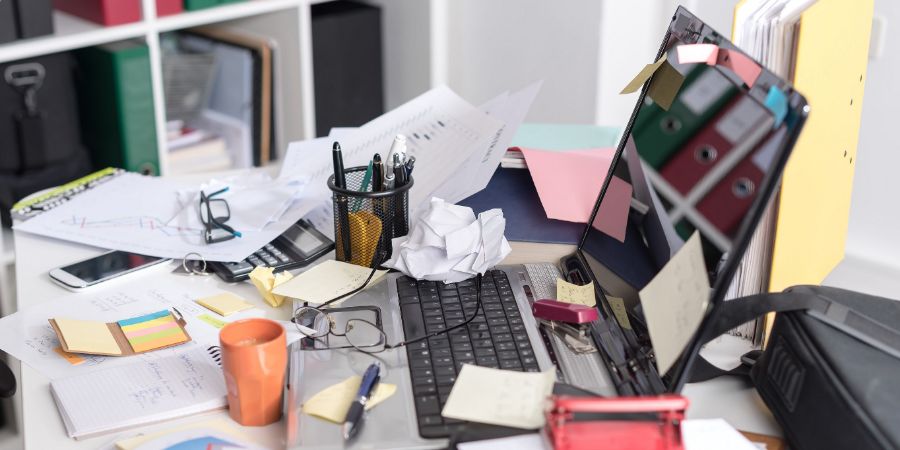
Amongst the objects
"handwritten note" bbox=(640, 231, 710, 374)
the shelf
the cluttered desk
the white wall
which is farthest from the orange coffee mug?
the white wall

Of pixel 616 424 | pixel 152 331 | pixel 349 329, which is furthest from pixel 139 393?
pixel 616 424

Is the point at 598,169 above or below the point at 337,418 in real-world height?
above

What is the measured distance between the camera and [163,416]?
93 centimetres

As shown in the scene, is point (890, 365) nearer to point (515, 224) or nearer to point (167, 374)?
point (515, 224)

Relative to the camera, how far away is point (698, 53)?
0.98 meters

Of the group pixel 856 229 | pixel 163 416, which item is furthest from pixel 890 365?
pixel 856 229

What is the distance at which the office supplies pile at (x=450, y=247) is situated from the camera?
1122 millimetres

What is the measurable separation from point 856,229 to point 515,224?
48.5 inches

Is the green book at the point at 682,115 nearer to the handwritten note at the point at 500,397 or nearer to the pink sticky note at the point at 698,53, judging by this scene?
the pink sticky note at the point at 698,53

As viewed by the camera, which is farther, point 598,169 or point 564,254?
point 598,169

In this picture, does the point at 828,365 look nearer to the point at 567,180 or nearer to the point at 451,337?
the point at 451,337

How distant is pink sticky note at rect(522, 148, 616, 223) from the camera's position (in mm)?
1227

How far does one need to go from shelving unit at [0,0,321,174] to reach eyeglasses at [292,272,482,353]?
122 cm

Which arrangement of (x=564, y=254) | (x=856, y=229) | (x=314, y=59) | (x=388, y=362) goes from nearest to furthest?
1. (x=388, y=362)
2. (x=564, y=254)
3. (x=856, y=229)
4. (x=314, y=59)
